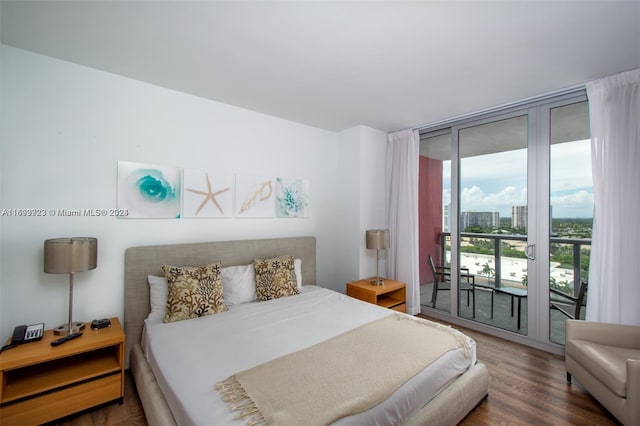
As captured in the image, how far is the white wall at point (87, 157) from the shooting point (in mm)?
2109

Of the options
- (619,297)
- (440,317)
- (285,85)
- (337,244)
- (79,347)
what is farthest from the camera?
(337,244)

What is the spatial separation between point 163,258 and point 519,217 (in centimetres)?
379

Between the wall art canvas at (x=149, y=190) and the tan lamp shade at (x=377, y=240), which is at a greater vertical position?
the wall art canvas at (x=149, y=190)

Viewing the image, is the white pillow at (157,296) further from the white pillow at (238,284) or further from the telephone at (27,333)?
the telephone at (27,333)

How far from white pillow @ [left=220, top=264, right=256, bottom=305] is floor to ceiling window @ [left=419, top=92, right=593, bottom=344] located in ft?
8.04

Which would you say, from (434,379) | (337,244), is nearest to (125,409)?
(434,379)

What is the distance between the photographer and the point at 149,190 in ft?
8.69

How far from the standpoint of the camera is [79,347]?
1890mm

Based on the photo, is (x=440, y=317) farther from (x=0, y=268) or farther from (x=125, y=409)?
(x=0, y=268)

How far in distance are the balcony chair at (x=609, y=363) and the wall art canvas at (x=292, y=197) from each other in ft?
9.66

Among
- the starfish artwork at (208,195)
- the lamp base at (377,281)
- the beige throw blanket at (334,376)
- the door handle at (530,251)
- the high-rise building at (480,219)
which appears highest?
the starfish artwork at (208,195)

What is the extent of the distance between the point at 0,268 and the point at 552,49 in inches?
173

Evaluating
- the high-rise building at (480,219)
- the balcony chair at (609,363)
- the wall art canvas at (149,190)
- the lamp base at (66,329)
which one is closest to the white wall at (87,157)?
the wall art canvas at (149,190)

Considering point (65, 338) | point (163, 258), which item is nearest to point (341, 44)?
point (163, 258)
